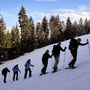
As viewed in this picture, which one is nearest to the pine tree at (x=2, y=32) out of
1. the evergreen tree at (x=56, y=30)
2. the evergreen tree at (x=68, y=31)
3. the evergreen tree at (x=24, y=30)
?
the evergreen tree at (x=24, y=30)

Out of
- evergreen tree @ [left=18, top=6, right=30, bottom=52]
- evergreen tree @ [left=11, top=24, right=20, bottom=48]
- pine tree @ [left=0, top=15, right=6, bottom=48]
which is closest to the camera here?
pine tree @ [left=0, top=15, right=6, bottom=48]

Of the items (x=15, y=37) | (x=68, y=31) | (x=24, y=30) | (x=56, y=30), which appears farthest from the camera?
(x=68, y=31)

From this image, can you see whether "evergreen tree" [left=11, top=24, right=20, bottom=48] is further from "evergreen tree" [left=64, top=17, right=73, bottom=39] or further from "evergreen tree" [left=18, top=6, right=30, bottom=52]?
"evergreen tree" [left=64, top=17, right=73, bottom=39]

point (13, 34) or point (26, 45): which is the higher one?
point (13, 34)

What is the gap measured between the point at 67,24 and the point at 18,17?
30066 mm

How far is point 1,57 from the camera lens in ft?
157

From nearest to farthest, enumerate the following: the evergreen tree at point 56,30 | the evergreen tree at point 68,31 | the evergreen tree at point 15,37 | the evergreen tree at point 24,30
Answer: the evergreen tree at point 24,30
the evergreen tree at point 15,37
the evergreen tree at point 56,30
the evergreen tree at point 68,31

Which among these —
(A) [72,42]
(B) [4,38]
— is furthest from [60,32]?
(A) [72,42]

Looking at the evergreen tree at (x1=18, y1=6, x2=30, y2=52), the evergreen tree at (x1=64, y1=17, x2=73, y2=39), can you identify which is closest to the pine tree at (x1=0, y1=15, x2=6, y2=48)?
the evergreen tree at (x1=18, y1=6, x2=30, y2=52)

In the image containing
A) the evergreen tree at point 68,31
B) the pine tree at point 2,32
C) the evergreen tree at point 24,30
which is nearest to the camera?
the pine tree at point 2,32

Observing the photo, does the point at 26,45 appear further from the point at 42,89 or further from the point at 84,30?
the point at 84,30

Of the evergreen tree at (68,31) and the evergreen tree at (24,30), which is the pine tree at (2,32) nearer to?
the evergreen tree at (24,30)

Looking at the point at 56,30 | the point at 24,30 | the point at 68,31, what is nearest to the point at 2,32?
the point at 24,30

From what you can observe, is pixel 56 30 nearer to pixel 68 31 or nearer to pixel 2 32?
pixel 68 31
